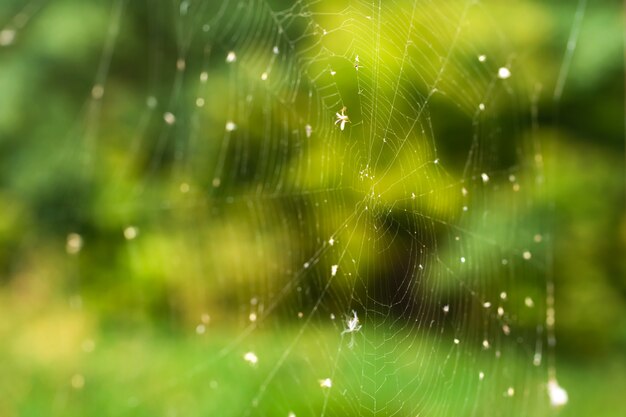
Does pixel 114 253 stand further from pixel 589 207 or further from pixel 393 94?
pixel 393 94

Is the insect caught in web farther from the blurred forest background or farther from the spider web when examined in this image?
the blurred forest background

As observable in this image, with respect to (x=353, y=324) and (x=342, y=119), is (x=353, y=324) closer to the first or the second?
(x=353, y=324)

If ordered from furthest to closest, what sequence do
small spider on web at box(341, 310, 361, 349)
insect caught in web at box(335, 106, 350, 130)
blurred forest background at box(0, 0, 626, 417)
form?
blurred forest background at box(0, 0, 626, 417)
insect caught in web at box(335, 106, 350, 130)
small spider on web at box(341, 310, 361, 349)

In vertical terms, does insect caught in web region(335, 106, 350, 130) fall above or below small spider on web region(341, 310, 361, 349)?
above

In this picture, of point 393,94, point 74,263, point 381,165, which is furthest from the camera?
point 74,263

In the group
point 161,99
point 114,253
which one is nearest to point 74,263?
point 114,253

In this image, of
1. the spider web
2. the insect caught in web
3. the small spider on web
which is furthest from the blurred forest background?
the small spider on web

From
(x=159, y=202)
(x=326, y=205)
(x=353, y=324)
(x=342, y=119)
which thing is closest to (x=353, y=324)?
(x=353, y=324)
